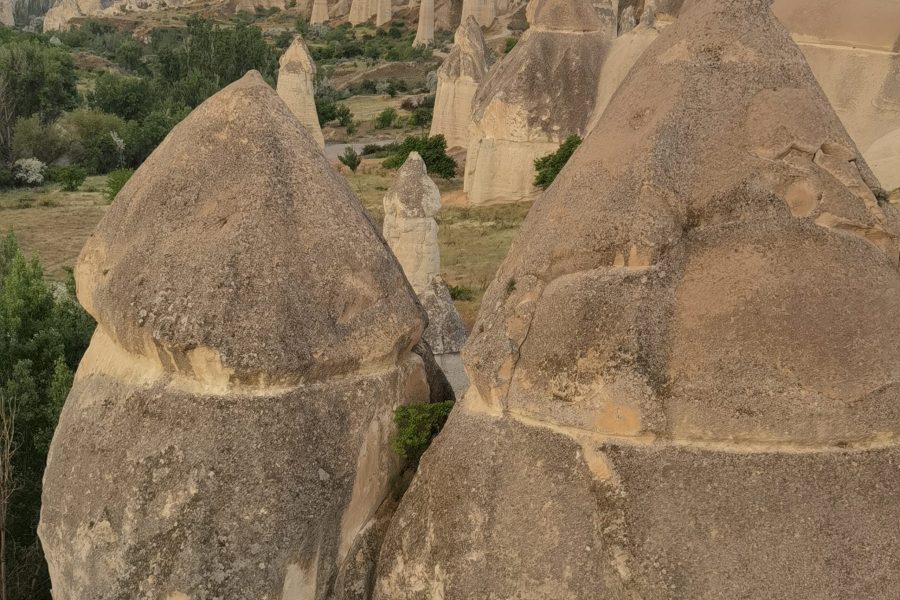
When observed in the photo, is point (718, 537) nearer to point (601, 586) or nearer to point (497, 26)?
point (601, 586)

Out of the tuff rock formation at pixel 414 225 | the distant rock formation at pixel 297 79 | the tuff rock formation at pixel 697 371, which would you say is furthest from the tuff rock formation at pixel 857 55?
the distant rock formation at pixel 297 79

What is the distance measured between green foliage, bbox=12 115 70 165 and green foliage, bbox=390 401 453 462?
35035 millimetres

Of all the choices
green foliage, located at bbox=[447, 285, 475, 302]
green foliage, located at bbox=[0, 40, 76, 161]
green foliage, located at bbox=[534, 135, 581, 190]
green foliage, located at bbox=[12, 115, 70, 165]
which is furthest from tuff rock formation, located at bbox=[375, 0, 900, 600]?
green foliage, located at bbox=[0, 40, 76, 161]

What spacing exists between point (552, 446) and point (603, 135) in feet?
6.62

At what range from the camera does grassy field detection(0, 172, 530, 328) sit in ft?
76.6

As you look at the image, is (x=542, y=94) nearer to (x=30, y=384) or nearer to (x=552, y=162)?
(x=552, y=162)

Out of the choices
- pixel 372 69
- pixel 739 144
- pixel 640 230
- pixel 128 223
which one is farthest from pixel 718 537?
pixel 372 69

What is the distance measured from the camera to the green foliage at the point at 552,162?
2592 cm

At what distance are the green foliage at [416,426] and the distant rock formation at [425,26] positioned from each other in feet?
206

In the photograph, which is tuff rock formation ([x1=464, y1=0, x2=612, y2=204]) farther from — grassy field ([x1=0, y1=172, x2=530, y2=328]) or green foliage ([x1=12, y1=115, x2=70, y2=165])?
green foliage ([x1=12, y1=115, x2=70, y2=165])

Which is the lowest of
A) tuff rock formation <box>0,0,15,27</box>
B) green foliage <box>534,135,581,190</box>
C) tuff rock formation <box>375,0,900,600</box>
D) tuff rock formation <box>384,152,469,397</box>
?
tuff rock formation <box>0,0,15,27</box>

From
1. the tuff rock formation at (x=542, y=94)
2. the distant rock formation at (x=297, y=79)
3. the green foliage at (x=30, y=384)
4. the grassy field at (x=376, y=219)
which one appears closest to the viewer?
the green foliage at (x=30, y=384)

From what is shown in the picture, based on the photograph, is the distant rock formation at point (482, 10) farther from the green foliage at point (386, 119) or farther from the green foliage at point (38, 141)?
the green foliage at point (38, 141)

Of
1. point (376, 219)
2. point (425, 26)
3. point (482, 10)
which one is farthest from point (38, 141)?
point (425, 26)
